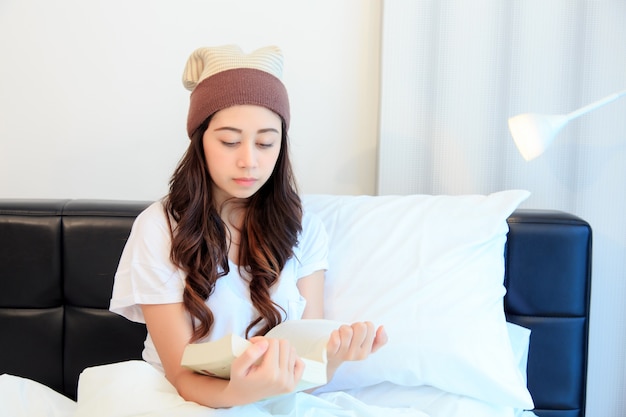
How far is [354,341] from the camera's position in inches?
45.0

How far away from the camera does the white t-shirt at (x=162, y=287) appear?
4.34 ft

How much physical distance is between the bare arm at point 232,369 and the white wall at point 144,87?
0.59 metres

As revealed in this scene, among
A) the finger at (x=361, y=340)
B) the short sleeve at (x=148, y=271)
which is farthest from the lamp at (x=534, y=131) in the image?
the short sleeve at (x=148, y=271)

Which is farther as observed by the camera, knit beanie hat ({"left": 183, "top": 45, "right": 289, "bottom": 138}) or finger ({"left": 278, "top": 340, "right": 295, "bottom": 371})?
knit beanie hat ({"left": 183, "top": 45, "right": 289, "bottom": 138})

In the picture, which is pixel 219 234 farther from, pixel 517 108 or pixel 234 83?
pixel 517 108

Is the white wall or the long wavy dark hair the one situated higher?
the white wall

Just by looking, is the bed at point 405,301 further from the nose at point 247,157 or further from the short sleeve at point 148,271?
the nose at point 247,157

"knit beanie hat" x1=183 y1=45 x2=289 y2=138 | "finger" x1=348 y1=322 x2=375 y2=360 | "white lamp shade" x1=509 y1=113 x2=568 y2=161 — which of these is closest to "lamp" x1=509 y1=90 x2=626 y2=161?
"white lamp shade" x1=509 y1=113 x2=568 y2=161

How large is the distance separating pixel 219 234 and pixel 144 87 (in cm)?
57

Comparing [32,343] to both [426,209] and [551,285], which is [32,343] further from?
[551,285]

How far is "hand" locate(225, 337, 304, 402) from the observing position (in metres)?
1.01

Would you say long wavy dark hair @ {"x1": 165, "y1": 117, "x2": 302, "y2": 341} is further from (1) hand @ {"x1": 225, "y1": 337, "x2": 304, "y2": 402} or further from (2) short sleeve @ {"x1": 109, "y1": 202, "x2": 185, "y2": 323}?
(1) hand @ {"x1": 225, "y1": 337, "x2": 304, "y2": 402}

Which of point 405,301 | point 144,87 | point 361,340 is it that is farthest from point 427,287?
point 144,87

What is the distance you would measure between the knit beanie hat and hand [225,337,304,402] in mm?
439
